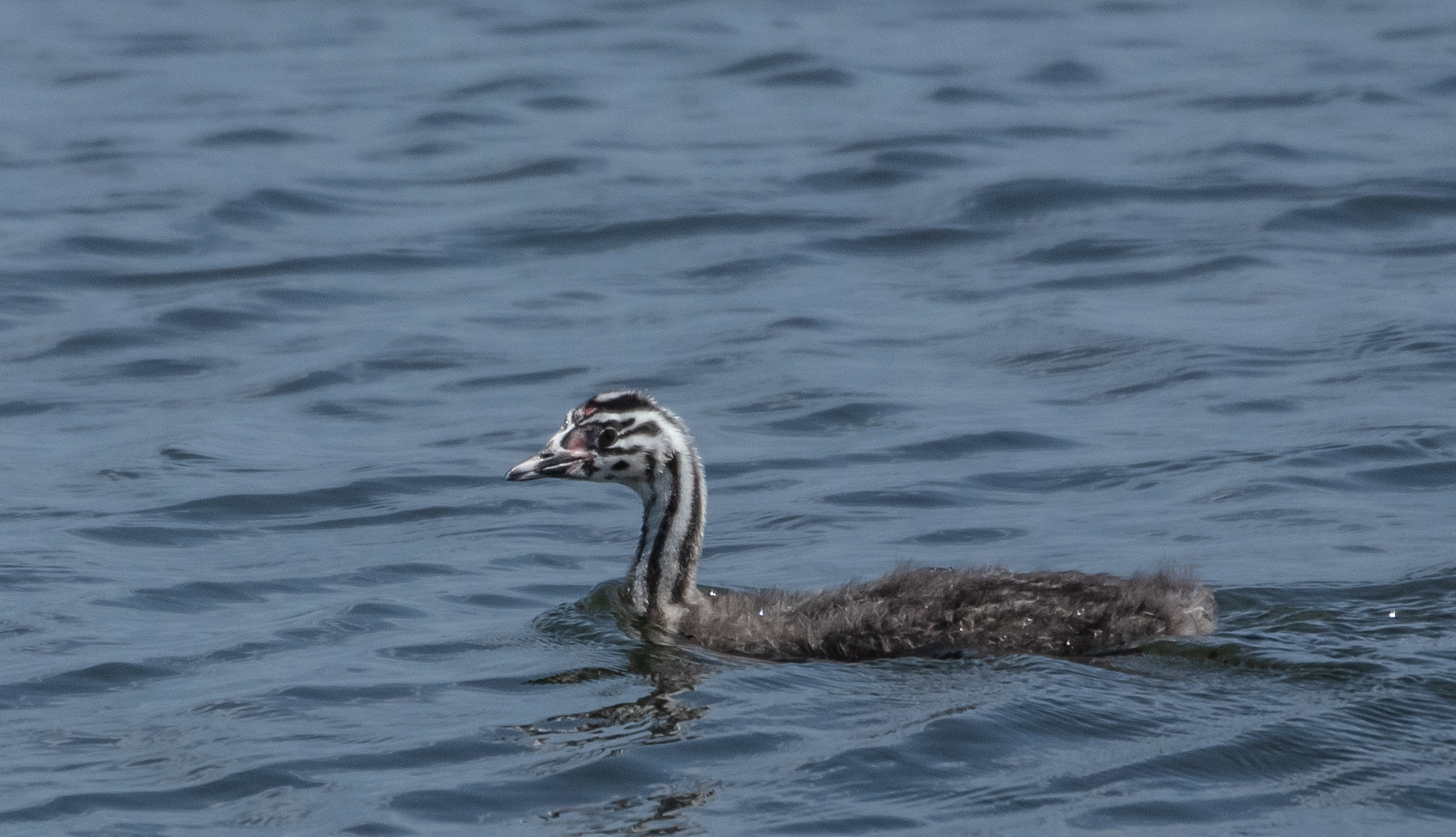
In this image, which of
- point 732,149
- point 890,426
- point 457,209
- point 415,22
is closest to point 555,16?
point 415,22

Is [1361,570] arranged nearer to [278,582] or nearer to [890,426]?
[890,426]

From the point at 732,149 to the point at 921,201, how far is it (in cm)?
336

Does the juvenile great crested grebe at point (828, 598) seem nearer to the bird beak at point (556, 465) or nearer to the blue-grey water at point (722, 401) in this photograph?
the bird beak at point (556, 465)

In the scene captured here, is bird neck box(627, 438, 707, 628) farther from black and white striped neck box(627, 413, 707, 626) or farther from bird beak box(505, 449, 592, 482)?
bird beak box(505, 449, 592, 482)

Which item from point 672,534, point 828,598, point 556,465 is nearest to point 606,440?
point 556,465

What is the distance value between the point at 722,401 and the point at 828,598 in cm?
555

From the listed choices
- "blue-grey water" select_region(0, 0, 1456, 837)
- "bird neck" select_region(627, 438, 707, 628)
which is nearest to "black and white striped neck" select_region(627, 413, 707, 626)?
"bird neck" select_region(627, 438, 707, 628)

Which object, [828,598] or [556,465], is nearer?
[828,598]

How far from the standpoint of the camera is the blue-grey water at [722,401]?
964 cm

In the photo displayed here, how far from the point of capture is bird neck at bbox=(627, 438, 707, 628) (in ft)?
38.0

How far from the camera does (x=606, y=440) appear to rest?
11453 millimetres

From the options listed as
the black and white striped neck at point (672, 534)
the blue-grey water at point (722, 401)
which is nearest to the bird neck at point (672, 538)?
the black and white striped neck at point (672, 534)

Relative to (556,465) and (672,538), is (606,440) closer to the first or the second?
(556,465)

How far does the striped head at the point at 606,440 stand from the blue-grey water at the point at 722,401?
0.91 metres
